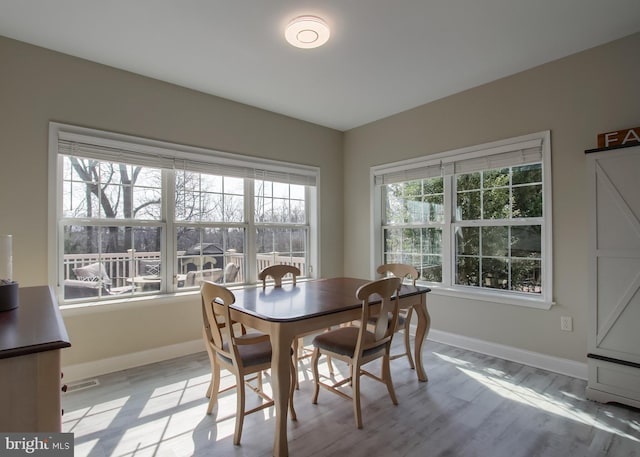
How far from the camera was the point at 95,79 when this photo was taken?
3039 mm

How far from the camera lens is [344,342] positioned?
242 centimetres

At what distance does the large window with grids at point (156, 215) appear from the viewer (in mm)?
Answer: 3021

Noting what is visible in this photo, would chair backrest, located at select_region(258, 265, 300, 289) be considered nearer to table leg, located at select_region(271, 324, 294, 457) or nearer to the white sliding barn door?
table leg, located at select_region(271, 324, 294, 457)

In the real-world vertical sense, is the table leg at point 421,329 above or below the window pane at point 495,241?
below

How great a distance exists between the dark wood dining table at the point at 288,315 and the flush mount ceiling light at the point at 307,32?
1.89 metres

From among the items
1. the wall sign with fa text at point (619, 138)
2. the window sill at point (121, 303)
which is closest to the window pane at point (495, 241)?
the wall sign with fa text at point (619, 138)

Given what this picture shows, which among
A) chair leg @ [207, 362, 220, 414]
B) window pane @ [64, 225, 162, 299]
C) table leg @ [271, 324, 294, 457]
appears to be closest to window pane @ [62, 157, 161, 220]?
window pane @ [64, 225, 162, 299]

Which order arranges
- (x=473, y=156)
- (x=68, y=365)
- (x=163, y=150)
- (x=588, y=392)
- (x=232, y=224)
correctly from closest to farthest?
(x=588, y=392), (x=68, y=365), (x=163, y=150), (x=473, y=156), (x=232, y=224)

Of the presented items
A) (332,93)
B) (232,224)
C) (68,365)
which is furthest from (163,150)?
(68,365)

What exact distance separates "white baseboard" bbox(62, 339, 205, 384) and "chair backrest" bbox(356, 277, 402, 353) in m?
2.08

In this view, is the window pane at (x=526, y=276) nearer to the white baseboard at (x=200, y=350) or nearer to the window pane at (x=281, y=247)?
the white baseboard at (x=200, y=350)

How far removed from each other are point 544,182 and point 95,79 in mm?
4092

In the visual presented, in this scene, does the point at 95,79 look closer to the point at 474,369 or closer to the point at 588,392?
the point at 474,369

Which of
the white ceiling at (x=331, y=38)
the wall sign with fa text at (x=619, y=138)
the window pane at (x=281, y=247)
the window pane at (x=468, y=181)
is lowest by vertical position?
the window pane at (x=281, y=247)
